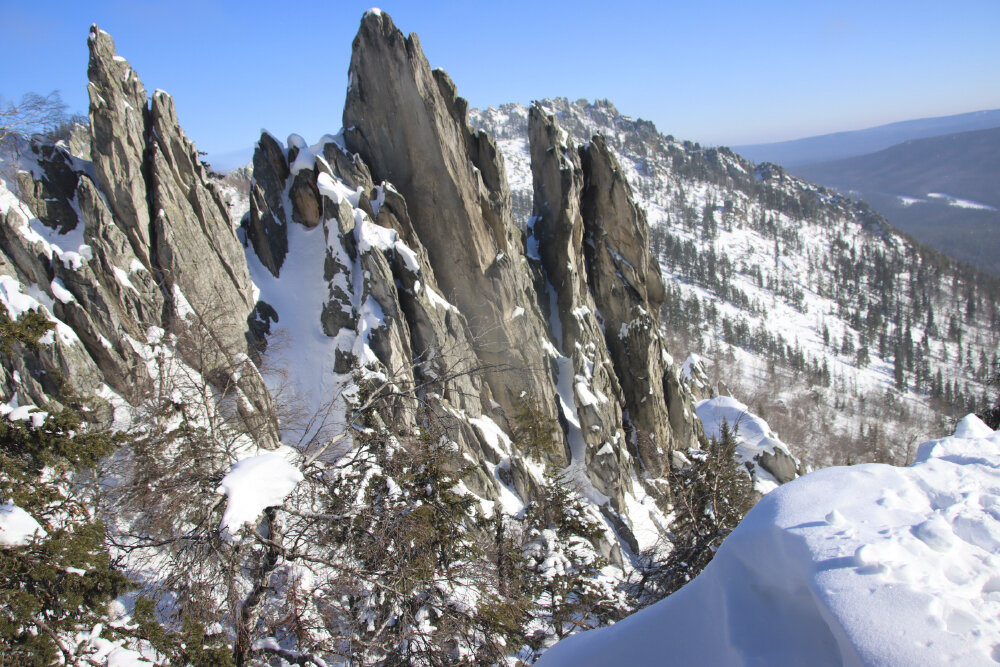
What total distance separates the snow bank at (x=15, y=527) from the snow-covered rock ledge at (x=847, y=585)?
17.4 ft

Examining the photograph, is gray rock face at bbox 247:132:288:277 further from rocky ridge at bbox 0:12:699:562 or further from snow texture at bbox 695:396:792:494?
snow texture at bbox 695:396:792:494

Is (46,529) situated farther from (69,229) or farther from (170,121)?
(170,121)

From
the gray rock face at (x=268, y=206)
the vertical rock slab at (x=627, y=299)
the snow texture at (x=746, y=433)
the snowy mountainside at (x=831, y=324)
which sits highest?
the gray rock face at (x=268, y=206)

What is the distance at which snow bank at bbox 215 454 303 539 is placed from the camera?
4660 mm

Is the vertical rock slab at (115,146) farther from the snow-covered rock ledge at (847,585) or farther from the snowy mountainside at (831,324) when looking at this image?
the snowy mountainside at (831,324)

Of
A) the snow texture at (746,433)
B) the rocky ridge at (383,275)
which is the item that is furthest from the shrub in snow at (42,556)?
the snow texture at (746,433)

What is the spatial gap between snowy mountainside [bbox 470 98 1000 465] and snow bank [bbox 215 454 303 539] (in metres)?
64.3

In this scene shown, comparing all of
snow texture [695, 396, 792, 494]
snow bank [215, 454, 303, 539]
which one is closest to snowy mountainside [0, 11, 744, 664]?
snow bank [215, 454, 303, 539]

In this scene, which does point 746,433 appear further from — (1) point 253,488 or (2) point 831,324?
(2) point 831,324

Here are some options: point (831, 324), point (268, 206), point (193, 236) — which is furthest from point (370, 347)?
point (831, 324)

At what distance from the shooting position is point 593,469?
2227 centimetres

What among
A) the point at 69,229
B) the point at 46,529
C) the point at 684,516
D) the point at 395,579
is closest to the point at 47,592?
the point at 46,529

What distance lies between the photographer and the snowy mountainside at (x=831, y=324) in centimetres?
8788

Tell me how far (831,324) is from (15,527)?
168 meters
